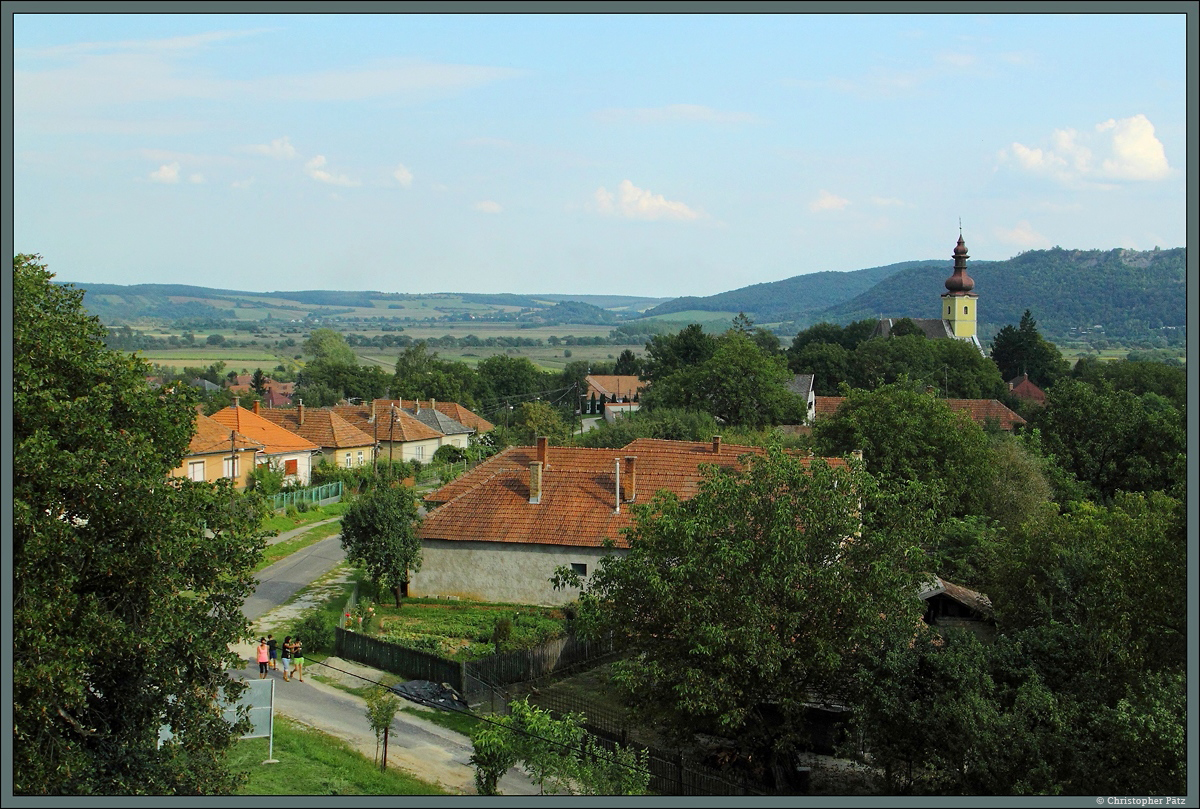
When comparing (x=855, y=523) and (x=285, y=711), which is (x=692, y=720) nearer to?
(x=855, y=523)

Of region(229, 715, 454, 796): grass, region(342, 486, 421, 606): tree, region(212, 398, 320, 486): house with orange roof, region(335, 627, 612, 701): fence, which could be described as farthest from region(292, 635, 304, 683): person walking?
region(212, 398, 320, 486): house with orange roof

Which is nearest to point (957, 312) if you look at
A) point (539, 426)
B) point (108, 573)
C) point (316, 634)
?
point (539, 426)

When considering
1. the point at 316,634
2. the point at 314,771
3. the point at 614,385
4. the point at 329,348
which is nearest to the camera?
the point at 314,771

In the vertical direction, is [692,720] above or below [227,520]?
below

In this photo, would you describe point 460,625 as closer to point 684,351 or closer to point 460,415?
point 460,415

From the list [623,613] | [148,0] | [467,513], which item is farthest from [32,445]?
[467,513]

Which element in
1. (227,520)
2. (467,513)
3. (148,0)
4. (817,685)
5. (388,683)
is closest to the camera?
(148,0)

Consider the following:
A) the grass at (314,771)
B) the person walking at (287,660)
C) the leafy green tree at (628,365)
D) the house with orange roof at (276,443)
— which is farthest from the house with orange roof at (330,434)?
the leafy green tree at (628,365)

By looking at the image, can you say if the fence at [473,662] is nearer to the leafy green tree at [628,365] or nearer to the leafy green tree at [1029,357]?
the leafy green tree at [1029,357]
